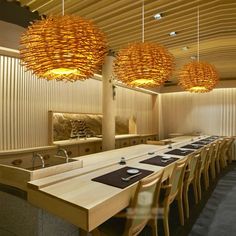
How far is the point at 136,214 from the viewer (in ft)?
6.11

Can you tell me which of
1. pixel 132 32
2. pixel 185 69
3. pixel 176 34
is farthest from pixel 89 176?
pixel 176 34

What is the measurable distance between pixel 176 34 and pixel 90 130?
287cm

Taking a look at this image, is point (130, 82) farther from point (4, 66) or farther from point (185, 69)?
point (4, 66)

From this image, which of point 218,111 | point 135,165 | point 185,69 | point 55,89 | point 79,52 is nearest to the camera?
point 79,52

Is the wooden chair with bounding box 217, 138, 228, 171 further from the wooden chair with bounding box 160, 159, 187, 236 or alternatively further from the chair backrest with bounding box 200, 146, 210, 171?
the wooden chair with bounding box 160, 159, 187, 236

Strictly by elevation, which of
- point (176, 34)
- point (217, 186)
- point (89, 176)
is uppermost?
point (176, 34)

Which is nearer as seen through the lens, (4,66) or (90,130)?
(4,66)

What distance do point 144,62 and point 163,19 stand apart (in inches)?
62.8

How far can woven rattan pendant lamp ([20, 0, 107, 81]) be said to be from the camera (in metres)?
1.67

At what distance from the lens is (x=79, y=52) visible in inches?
67.3

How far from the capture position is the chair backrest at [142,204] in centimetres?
181

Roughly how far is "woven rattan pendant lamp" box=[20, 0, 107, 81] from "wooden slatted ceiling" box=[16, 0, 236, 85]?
5.45 ft

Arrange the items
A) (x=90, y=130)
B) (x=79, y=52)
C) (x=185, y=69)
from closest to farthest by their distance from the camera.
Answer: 1. (x=79, y=52)
2. (x=185, y=69)
3. (x=90, y=130)

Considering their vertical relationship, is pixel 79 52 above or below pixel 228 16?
below
